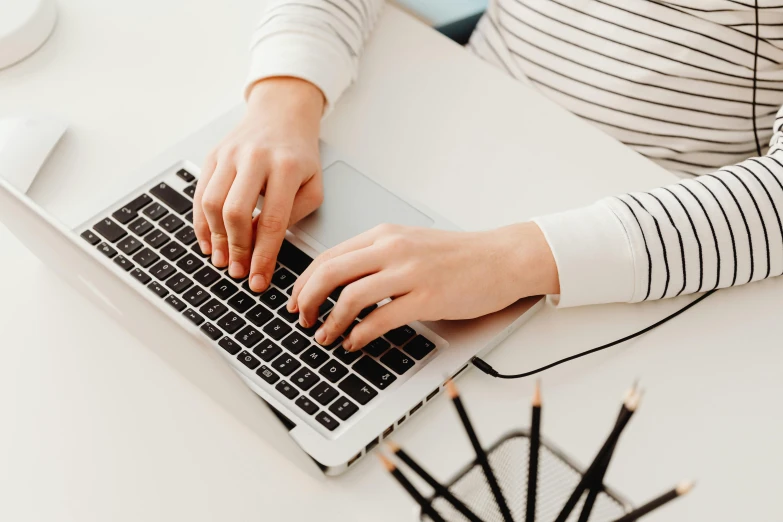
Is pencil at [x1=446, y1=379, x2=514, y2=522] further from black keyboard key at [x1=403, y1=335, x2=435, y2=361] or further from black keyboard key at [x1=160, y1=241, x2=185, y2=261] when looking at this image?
black keyboard key at [x1=160, y1=241, x2=185, y2=261]

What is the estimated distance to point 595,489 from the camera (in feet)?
1.05

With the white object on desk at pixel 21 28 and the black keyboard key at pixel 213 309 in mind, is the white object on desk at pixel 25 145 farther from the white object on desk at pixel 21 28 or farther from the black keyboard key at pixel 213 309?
the black keyboard key at pixel 213 309

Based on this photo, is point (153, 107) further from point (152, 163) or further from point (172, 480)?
point (172, 480)

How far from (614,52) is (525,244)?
11.3 inches

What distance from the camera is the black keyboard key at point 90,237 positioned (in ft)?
2.03

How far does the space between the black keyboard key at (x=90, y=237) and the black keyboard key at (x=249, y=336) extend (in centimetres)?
16

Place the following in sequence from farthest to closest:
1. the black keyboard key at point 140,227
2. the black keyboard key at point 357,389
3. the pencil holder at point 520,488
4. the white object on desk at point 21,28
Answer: the white object on desk at point 21,28 < the black keyboard key at point 140,227 < the black keyboard key at point 357,389 < the pencil holder at point 520,488

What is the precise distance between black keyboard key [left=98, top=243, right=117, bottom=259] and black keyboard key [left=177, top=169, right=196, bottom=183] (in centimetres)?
9

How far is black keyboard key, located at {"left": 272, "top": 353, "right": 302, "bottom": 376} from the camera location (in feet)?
1.76

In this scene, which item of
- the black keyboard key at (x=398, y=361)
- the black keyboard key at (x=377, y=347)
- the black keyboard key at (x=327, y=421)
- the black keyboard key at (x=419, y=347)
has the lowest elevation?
the black keyboard key at (x=327, y=421)

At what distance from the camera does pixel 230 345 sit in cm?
55

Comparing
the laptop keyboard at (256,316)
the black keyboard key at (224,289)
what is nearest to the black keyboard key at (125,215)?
the laptop keyboard at (256,316)

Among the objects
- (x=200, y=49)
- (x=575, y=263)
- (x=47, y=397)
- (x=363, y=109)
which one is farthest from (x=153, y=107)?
(x=575, y=263)

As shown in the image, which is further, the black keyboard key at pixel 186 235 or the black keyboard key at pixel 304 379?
the black keyboard key at pixel 186 235
